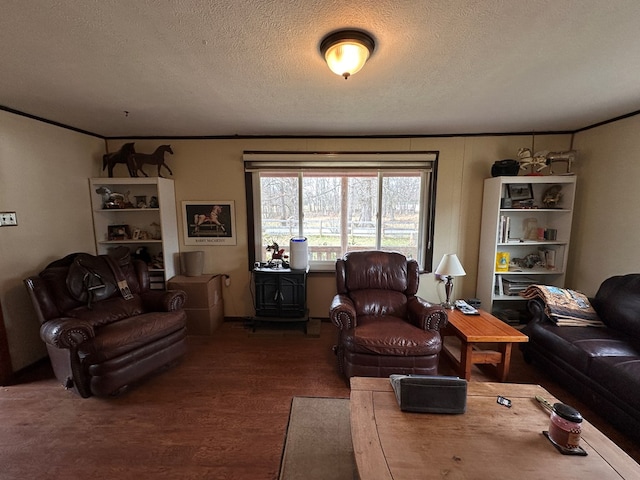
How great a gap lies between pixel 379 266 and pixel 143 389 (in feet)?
7.76

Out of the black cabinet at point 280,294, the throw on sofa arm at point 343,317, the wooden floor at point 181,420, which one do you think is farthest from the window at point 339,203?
the wooden floor at point 181,420

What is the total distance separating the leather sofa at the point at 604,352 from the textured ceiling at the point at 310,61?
170cm

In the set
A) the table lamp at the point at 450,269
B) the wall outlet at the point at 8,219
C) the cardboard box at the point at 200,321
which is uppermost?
the wall outlet at the point at 8,219

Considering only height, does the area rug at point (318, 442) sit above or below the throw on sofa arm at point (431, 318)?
below

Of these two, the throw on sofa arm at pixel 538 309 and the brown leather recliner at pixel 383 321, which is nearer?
the brown leather recliner at pixel 383 321

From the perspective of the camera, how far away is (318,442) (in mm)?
1696

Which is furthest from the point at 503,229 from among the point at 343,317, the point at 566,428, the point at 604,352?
the point at 566,428

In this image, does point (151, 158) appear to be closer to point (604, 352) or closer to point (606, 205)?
point (604, 352)

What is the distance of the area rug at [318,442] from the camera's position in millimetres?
1508

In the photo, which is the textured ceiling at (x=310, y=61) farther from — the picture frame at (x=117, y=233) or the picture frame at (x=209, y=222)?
the picture frame at (x=117, y=233)

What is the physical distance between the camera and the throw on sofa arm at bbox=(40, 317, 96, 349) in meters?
1.95

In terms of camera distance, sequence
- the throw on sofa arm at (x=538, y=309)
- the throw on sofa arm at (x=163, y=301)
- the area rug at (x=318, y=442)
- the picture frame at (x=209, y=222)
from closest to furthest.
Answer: the area rug at (x=318, y=442) < the throw on sofa arm at (x=538, y=309) < the throw on sofa arm at (x=163, y=301) < the picture frame at (x=209, y=222)

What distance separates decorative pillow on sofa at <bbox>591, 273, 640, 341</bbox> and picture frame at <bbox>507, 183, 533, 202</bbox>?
1.13 metres

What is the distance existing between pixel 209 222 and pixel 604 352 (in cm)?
392
